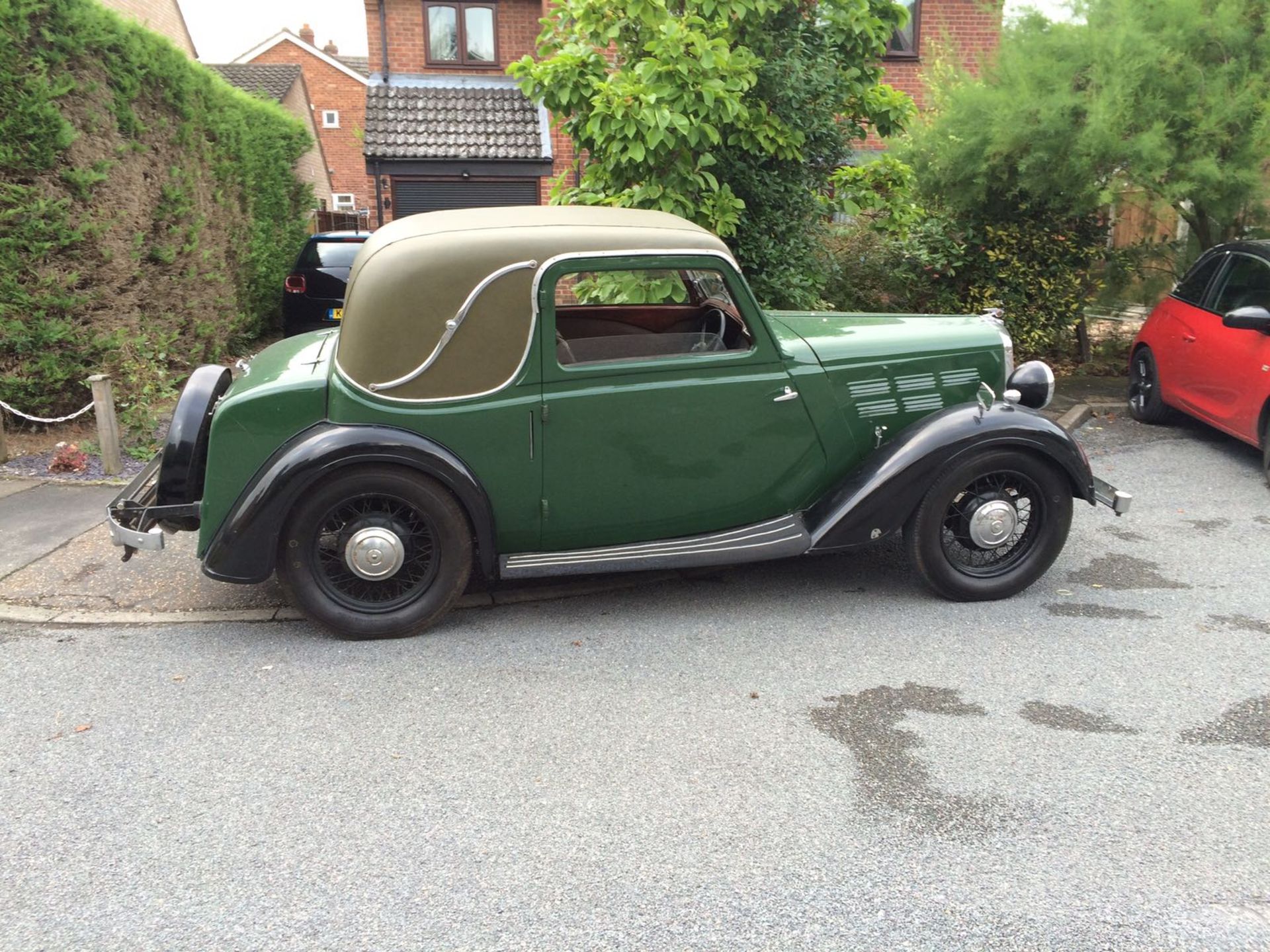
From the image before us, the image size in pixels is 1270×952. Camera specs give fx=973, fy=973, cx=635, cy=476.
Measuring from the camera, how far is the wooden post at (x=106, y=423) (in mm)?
6582

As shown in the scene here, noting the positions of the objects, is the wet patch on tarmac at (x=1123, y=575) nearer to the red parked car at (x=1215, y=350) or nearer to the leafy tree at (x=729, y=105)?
the red parked car at (x=1215, y=350)

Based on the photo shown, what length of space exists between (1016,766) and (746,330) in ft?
7.19

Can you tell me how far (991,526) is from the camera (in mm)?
4559

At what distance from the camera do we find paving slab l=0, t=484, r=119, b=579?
17.4 feet

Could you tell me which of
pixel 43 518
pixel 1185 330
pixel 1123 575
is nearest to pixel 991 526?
pixel 1123 575

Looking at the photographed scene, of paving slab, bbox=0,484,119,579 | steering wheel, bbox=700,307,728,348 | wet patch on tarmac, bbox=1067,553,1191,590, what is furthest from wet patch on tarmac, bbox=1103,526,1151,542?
paving slab, bbox=0,484,119,579

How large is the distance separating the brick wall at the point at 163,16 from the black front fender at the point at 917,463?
1661 cm

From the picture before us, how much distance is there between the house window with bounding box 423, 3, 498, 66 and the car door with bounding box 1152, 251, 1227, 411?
12863 mm

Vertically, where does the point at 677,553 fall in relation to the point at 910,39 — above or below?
below

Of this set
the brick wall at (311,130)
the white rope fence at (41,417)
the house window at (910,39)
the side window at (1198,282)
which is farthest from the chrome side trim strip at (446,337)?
the brick wall at (311,130)

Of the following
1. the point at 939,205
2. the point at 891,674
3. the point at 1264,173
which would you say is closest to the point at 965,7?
the point at 939,205

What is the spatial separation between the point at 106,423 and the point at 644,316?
3.92m

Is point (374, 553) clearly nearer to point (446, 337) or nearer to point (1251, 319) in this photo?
point (446, 337)

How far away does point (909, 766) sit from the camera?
10.9 feet
